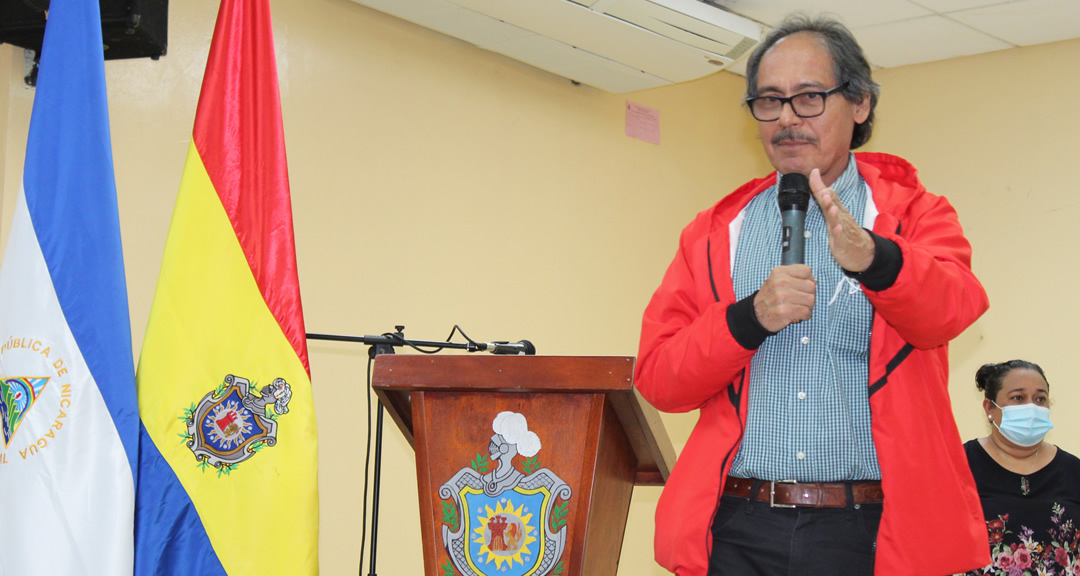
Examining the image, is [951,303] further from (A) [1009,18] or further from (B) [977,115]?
(B) [977,115]

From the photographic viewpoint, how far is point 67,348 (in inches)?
73.1

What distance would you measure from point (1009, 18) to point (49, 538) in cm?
402

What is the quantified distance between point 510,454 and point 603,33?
97.1 inches

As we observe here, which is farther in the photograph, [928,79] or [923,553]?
[928,79]

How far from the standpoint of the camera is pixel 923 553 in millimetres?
1427

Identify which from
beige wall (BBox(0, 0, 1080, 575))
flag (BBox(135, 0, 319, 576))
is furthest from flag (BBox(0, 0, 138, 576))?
beige wall (BBox(0, 0, 1080, 575))

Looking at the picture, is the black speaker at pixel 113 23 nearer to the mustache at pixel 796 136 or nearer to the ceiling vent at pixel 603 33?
the ceiling vent at pixel 603 33

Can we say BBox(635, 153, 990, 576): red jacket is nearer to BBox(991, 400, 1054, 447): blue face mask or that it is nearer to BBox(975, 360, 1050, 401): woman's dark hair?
BBox(991, 400, 1054, 447): blue face mask

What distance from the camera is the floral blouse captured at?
3.38 m

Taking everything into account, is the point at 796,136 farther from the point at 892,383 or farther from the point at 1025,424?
the point at 1025,424

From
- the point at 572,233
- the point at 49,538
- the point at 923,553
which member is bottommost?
the point at 49,538

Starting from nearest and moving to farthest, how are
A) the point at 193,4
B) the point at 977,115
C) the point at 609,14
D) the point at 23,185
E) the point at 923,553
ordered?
the point at 923,553 → the point at 23,185 → the point at 193,4 → the point at 609,14 → the point at 977,115

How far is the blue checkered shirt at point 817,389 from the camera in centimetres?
151

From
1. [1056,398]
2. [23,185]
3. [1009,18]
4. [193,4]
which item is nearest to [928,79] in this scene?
[1009,18]
